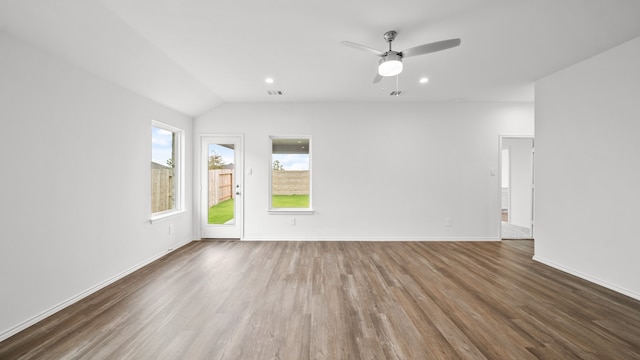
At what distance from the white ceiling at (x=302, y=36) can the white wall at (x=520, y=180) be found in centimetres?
272

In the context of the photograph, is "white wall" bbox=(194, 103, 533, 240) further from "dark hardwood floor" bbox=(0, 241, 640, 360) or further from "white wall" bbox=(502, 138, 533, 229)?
"white wall" bbox=(502, 138, 533, 229)

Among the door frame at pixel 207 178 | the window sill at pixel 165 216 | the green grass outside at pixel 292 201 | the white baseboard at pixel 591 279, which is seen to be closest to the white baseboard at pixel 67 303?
the window sill at pixel 165 216

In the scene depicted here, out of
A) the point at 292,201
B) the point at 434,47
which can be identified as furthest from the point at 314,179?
the point at 434,47

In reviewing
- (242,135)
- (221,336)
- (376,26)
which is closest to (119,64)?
(242,135)

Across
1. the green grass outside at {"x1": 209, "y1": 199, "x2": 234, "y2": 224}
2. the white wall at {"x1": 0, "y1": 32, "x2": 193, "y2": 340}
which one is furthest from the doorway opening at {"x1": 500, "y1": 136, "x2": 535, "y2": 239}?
the white wall at {"x1": 0, "y1": 32, "x2": 193, "y2": 340}

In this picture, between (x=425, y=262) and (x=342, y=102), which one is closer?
(x=425, y=262)

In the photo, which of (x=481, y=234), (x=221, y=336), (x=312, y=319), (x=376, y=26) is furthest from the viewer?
(x=481, y=234)

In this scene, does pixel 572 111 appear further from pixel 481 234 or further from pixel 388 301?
pixel 388 301

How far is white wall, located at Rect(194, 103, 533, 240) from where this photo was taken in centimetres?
466

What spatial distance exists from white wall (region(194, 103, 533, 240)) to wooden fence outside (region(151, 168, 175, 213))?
1.28 meters

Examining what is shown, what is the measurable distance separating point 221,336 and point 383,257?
101 inches

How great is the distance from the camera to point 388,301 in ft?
7.79

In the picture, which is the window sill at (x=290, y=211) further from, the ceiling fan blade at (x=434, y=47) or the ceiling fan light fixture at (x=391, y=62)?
the ceiling fan blade at (x=434, y=47)

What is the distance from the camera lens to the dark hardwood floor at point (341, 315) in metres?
1.71
